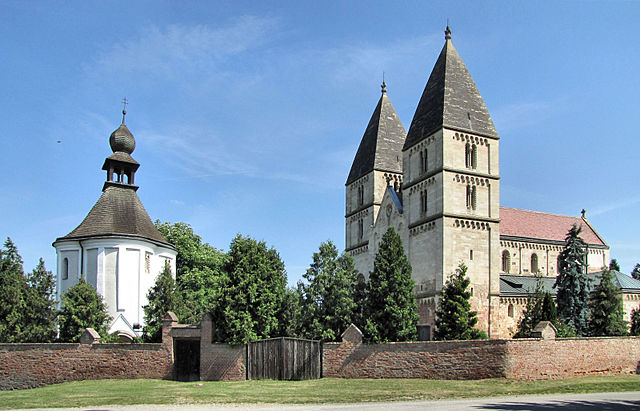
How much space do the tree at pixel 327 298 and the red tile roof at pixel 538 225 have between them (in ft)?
78.5

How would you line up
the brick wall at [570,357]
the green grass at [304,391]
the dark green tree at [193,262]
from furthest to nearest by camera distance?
the dark green tree at [193,262] → the brick wall at [570,357] → the green grass at [304,391]

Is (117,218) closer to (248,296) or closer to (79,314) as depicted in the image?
(79,314)

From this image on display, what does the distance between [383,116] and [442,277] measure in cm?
2157

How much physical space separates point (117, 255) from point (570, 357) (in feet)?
101

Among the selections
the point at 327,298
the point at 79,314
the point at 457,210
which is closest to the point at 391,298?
the point at 327,298

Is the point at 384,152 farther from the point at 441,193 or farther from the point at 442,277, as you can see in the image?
the point at 442,277

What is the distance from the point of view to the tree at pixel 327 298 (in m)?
32.5

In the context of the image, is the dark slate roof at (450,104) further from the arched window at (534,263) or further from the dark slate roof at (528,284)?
the arched window at (534,263)

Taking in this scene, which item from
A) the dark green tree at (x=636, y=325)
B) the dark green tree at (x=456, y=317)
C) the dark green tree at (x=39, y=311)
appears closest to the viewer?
the dark green tree at (x=456, y=317)

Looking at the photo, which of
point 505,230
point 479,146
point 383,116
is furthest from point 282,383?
point 383,116

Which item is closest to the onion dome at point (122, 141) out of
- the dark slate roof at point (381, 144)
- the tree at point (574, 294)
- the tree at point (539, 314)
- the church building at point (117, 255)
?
the church building at point (117, 255)

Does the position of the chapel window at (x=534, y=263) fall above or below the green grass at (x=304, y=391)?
above

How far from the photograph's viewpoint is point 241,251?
109 ft

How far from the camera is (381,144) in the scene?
58625mm
